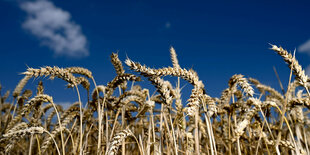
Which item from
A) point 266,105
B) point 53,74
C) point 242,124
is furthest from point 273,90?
point 53,74

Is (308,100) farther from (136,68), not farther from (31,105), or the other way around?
(31,105)

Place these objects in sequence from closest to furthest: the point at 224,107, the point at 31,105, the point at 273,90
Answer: the point at 31,105 → the point at 224,107 → the point at 273,90

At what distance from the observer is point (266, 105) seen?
7.09 feet

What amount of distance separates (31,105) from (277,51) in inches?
92.5

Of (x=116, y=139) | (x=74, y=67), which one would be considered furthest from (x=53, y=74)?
(x=116, y=139)

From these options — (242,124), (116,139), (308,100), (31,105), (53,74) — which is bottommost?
(116,139)

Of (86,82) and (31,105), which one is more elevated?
(86,82)

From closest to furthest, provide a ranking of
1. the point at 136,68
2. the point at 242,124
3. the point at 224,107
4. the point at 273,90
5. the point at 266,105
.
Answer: the point at 136,68 < the point at 242,124 < the point at 266,105 < the point at 224,107 < the point at 273,90

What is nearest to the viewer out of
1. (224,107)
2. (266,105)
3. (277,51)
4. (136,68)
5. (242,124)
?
(136,68)

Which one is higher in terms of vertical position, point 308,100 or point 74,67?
point 74,67

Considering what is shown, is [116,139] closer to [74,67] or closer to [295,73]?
[74,67]

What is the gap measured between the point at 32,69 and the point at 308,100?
2.21 m

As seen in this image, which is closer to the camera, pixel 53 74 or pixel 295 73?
pixel 295 73

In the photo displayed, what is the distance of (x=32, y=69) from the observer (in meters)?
1.83
